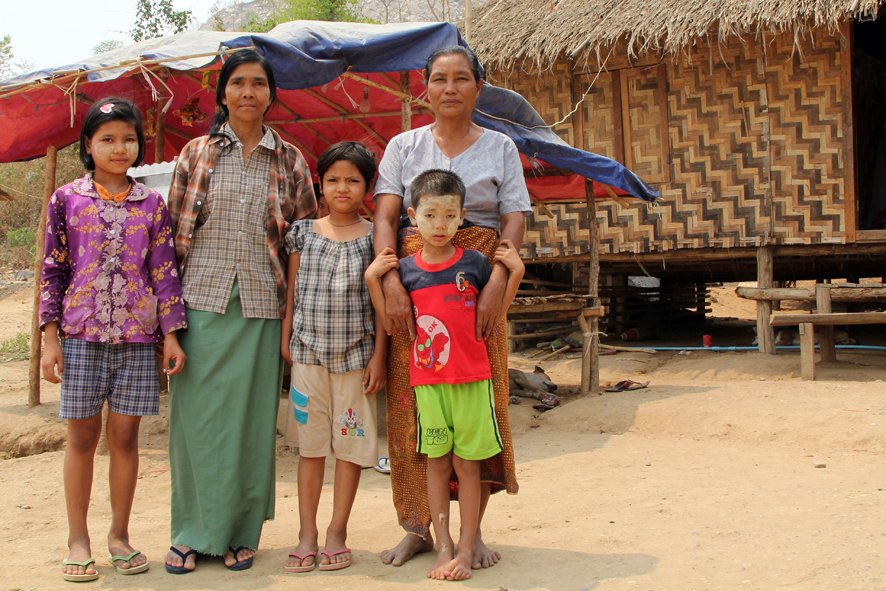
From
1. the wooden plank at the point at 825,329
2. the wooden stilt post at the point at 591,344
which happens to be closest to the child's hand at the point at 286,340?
the wooden stilt post at the point at 591,344

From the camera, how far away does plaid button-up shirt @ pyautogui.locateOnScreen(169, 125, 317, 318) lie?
96.5 inches

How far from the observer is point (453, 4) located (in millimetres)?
44031

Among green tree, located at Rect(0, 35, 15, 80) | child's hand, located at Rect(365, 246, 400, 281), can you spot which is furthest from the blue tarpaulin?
green tree, located at Rect(0, 35, 15, 80)

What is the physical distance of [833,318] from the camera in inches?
245

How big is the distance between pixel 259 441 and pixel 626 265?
7904 millimetres

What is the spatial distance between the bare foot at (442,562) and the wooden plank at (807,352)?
5.12 meters

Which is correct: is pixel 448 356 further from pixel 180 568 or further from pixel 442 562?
pixel 180 568

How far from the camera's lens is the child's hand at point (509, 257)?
2279mm

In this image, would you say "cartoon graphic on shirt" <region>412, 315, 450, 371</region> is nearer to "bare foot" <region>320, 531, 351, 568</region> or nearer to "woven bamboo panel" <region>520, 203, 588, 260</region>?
"bare foot" <region>320, 531, 351, 568</region>

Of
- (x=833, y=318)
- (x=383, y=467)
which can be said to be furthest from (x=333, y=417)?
(x=833, y=318)

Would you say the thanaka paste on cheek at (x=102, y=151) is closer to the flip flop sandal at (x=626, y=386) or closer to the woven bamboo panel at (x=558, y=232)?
the flip flop sandal at (x=626, y=386)

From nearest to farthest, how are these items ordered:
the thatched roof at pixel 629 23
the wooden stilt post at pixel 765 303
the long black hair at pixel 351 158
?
the long black hair at pixel 351 158
the thatched roof at pixel 629 23
the wooden stilt post at pixel 765 303

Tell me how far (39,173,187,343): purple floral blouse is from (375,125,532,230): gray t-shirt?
2.74 ft

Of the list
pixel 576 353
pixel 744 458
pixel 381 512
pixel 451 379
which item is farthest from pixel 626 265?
pixel 451 379
